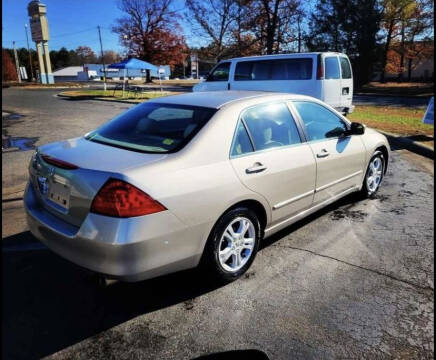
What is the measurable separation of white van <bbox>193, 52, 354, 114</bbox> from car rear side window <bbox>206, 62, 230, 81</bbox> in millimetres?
274

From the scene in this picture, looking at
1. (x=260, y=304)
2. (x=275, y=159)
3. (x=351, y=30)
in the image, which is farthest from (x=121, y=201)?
(x=351, y=30)

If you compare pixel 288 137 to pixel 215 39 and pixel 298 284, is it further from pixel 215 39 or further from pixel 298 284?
pixel 215 39

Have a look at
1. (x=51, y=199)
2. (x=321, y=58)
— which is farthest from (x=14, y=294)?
(x=321, y=58)

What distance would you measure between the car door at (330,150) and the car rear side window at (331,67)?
720 centimetres

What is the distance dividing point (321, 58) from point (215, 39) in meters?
22.1

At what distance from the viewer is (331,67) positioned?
11.1 m

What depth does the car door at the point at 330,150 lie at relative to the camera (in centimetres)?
382

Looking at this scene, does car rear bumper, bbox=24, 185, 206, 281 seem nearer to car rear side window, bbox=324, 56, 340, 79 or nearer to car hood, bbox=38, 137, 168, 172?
car hood, bbox=38, 137, 168, 172

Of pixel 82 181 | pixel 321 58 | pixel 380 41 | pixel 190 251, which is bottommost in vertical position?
pixel 190 251

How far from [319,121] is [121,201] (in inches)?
103

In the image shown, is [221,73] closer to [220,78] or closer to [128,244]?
[220,78]

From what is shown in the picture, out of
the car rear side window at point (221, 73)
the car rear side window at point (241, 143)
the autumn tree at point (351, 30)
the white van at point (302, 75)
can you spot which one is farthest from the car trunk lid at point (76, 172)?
the autumn tree at point (351, 30)

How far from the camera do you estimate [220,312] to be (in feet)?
8.75

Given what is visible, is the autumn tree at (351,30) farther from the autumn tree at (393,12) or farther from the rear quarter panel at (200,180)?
the rear quarter panel at (200,180)
